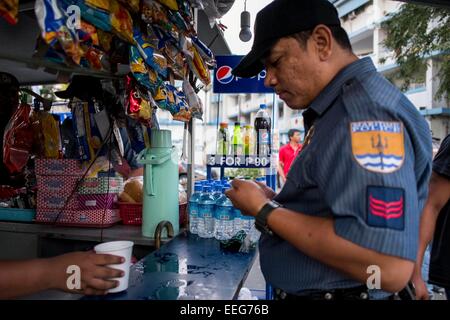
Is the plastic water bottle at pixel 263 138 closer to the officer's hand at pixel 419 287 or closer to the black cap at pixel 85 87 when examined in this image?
the black cap at pixel 85 87

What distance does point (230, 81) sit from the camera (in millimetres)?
3379

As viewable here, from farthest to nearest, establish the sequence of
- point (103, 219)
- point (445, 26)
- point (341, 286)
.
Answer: point (445, 26)
point (103, 219)
point (341, 286)

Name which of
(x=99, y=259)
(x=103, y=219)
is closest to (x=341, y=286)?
(x=99, y=259)

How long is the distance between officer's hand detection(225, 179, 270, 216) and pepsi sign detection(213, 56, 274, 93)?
7.21 feet

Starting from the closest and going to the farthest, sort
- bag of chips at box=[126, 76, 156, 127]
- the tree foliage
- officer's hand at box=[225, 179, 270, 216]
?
officer's hand at box=[225, 179, 270, 216] → bag of chips at box=[126, 76, 156, 127] → the tree foliage

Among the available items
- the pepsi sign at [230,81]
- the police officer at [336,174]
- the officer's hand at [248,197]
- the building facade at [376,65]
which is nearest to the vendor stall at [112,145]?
the officer's hand at [248,197]

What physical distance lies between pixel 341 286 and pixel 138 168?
201 cm

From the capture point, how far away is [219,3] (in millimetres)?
2387

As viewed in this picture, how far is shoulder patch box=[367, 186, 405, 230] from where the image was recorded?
85cm

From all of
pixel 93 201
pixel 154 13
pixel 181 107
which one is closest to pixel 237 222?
pixel 181 107

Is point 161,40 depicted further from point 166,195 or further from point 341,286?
point 341,286

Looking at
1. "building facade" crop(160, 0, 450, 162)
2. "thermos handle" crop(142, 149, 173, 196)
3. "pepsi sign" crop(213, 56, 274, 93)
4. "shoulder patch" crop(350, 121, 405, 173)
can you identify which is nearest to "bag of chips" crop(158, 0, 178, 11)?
"thermos handle" crop(142, 149, 173, 196)

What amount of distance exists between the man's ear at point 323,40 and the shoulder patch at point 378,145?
1.09 feet

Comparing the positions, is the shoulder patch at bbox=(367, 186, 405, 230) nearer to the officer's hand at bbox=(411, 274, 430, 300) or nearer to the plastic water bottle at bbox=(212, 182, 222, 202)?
the officer's hand at bbox=(411, 274, 430, 300)
